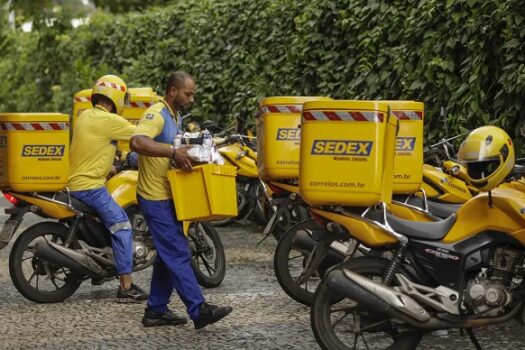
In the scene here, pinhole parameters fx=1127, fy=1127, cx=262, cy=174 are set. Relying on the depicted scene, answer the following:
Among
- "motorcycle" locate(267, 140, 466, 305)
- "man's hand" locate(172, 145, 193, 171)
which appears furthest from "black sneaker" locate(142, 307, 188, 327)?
"man's hand" locate(172, 145, 193, 171)

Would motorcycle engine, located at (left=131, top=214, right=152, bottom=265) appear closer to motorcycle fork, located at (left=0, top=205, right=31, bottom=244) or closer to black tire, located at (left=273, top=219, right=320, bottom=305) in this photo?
motorcycle fork, located at (left=0, top=205, right=31, bottom=244)

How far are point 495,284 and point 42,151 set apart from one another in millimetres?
3784

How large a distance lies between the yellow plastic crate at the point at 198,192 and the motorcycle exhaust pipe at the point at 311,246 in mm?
736

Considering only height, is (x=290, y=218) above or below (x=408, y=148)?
below

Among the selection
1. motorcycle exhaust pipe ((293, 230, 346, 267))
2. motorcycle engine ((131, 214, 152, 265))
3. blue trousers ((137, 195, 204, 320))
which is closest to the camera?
blue trousers ((137, 195, 204, 320))

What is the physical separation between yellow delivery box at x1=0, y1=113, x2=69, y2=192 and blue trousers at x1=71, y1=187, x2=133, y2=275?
0.23 m

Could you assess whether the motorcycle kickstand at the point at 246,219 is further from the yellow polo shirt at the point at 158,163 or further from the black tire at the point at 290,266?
the yellow polo shirt at the point at 158,163

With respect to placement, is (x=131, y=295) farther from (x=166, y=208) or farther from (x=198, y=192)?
(x=198, y=192)

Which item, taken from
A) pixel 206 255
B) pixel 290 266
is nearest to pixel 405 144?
pixel 290 266

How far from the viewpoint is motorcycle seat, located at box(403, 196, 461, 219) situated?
8.02 meters

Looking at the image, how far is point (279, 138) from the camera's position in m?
8.80

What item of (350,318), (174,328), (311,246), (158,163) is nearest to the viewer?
(350,318)

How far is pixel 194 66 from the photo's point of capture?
15.9 m

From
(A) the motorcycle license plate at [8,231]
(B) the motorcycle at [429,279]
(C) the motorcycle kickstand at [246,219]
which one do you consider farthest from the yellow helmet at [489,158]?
(C) the motorcycle kickstand at [246,219]
